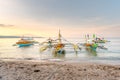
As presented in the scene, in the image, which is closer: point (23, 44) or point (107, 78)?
point (107, 78)

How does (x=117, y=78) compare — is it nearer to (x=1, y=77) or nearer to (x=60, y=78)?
(x=60, y=78)

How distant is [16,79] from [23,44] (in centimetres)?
6065

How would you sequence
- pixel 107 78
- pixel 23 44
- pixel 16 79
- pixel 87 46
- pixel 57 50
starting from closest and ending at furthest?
1. pixel 16 79
2. pixel 107 78
3. pixel 57 50
4. pixel 87 46
5. pixel 23 44

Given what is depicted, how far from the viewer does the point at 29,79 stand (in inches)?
370

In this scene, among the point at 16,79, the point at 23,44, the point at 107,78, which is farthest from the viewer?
the point at 23,44

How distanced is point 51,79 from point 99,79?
266 centimetres

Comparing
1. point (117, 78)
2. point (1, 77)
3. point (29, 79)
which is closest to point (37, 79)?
point (29, 79)

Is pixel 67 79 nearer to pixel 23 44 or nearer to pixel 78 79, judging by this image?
pixel 78 79

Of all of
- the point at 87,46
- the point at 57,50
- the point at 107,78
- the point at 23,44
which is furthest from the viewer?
the point at 23,44

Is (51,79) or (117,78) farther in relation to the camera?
(117,78)

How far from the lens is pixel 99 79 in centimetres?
988

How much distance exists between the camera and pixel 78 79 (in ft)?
31.7

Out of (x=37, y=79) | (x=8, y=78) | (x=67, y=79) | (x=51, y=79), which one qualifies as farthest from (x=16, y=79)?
(x=67, y=79)

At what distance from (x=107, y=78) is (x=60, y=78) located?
8.82 feet
